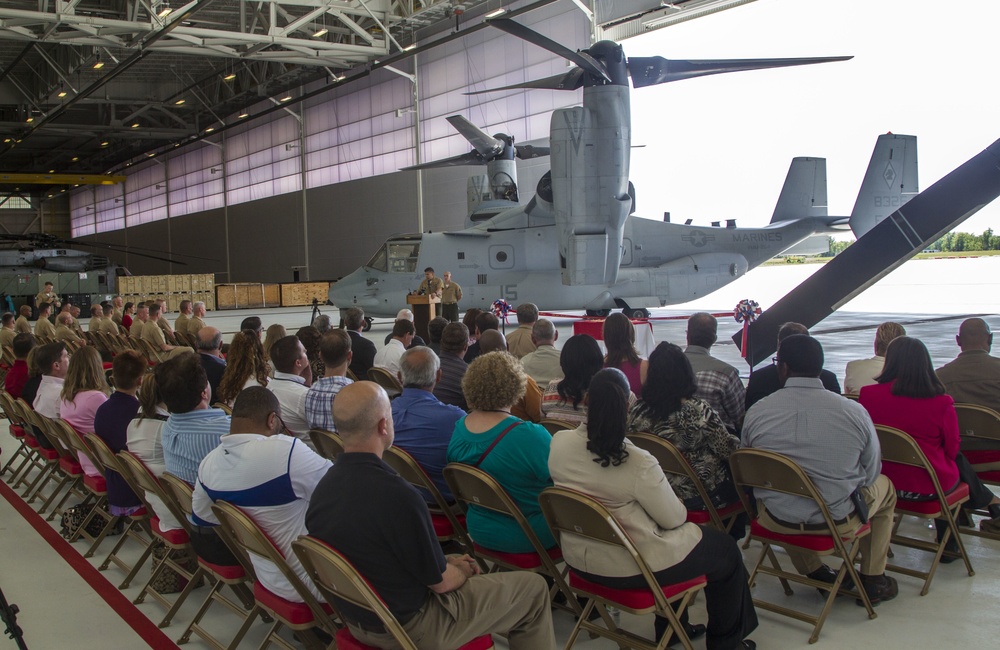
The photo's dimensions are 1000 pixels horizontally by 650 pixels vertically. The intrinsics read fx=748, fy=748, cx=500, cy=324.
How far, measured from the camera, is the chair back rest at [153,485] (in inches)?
130

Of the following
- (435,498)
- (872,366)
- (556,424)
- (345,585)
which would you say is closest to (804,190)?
(872,366)

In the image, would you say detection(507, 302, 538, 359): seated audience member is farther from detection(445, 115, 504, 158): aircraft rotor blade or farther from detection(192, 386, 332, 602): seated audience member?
detection(445, 115, 504, 158): aircraft rotor blade

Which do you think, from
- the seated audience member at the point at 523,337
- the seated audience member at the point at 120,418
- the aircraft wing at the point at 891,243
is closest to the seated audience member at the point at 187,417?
the seated audience member at the point at 120,418

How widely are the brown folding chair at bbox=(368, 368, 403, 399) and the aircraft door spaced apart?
10.4m

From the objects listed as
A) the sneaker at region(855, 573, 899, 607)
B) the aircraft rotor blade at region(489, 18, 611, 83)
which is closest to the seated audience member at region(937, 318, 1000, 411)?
the sneaker at region(855, 573, 899, 607)

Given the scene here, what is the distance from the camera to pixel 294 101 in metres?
29.0

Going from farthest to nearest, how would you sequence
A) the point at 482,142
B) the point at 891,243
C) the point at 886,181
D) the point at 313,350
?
the point at 482,142
the point at 886,181
the point at 891,243
the point at 313,350

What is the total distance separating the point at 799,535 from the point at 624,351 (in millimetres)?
1574

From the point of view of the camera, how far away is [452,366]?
187 inches

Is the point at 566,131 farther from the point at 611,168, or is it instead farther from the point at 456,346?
the point at 456,346

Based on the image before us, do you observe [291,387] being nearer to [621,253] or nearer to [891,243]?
[891,243]

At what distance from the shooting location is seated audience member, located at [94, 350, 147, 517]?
13.6ft

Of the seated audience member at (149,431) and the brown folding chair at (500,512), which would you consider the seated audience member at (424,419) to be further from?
the seated audience member at (149,431)

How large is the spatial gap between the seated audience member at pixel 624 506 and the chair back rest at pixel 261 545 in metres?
0.92
